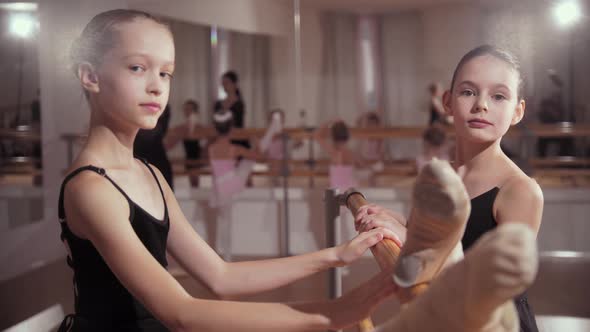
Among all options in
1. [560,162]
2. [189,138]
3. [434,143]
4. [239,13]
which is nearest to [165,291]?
[239,13]

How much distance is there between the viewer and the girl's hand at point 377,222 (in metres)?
0.69

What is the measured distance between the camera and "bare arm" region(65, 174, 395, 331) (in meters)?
0.50

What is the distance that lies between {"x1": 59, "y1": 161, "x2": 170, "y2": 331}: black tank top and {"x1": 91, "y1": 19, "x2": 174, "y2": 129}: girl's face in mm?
92

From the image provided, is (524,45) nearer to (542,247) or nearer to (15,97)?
(15,97)

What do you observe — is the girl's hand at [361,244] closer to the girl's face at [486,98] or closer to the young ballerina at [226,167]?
the girl's face at [486,98]

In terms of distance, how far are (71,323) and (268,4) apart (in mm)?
647

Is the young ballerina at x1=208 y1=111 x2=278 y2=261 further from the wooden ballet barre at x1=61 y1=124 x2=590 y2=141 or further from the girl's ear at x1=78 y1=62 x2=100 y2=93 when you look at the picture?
the girl's ear at x1=78 y1=62 x2=100 y2=93

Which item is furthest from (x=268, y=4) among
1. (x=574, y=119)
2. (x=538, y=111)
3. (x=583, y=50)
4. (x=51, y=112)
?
(x=574, y=119)

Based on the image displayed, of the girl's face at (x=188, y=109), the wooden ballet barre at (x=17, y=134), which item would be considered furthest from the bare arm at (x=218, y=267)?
the girl's face at (x=188, y=109)

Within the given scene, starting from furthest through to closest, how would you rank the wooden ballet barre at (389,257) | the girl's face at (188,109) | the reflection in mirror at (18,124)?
the girl's face at (188,109) < the reflection in mirror at (18,124) < the wooden ballet barre at (389,257)

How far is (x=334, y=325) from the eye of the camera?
19.9 inches

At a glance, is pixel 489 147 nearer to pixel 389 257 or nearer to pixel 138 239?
pixel 389 257

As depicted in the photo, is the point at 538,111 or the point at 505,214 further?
the point at 538,111

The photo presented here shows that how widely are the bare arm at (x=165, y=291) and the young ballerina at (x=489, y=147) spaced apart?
204mm
